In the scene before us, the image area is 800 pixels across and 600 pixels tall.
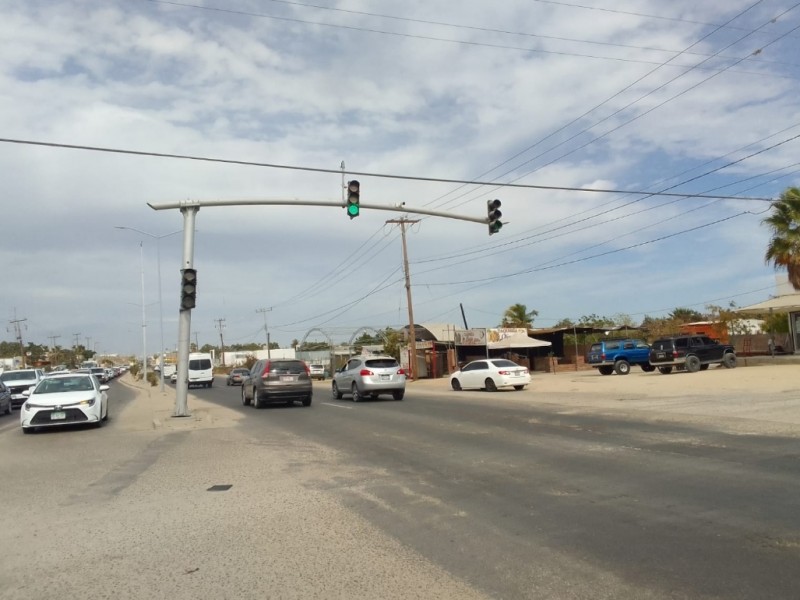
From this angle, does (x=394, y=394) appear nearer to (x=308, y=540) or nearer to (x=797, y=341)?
(x=308, y=540)

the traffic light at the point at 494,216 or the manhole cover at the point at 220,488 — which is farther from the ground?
the traffic light at the point at 494,216

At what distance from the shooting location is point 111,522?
7664 mm

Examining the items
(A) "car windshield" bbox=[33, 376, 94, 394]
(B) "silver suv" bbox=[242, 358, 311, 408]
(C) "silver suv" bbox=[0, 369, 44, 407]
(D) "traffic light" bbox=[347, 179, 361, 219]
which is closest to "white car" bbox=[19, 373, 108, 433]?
(A) "car windshield" bbox=[33, 376, 94, 394]

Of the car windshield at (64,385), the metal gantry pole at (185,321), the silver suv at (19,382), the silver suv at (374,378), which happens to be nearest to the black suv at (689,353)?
the silver suv at (374,378)

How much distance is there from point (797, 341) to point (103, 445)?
141 feet

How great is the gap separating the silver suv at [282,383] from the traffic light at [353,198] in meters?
7.03

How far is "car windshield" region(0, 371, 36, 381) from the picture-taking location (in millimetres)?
33781

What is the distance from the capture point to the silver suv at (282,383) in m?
24.0

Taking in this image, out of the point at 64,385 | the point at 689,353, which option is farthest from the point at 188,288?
the point at 689,353

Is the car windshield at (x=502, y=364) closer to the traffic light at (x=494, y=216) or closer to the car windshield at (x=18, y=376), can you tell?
the traffic light at (x=494, y=216)

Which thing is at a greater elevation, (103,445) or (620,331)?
(620,331)

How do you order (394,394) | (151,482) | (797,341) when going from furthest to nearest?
(797,341)
(394,394)
(151,482)

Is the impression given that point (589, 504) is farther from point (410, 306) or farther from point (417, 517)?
point (410, 306)

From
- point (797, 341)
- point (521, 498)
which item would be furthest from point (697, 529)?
point (797, 341)
